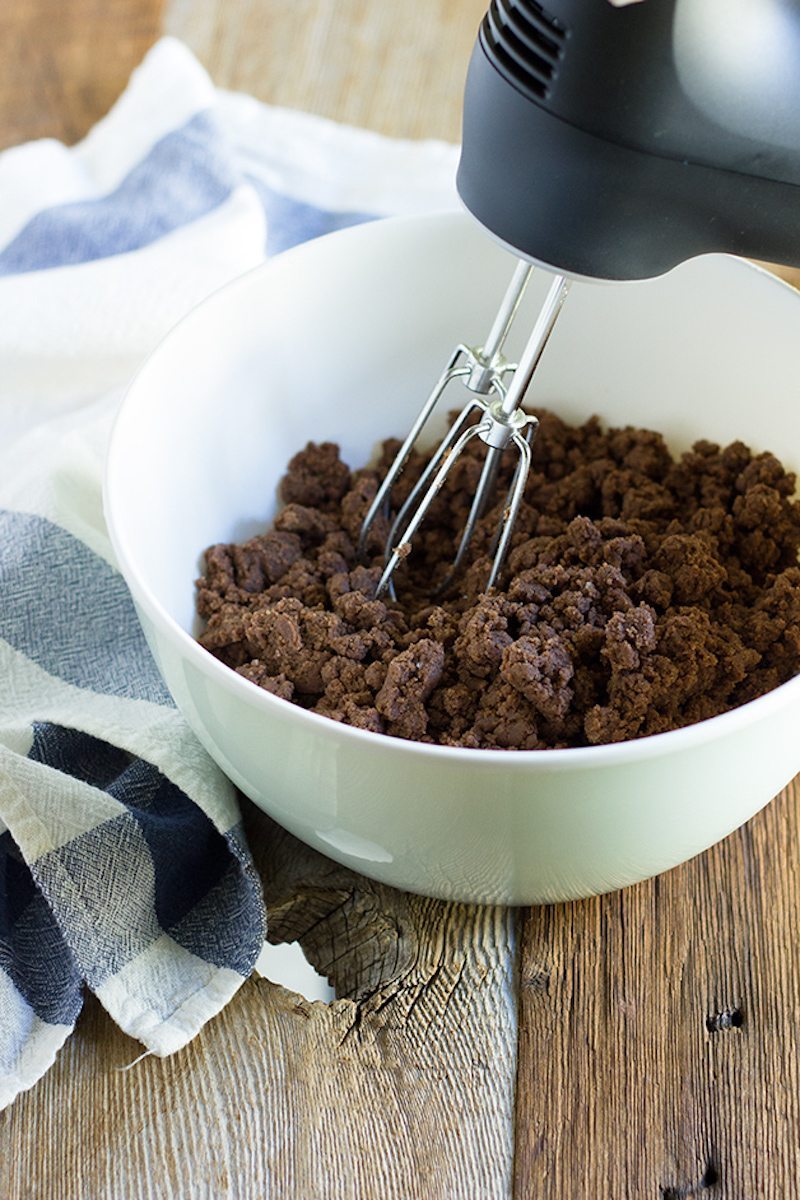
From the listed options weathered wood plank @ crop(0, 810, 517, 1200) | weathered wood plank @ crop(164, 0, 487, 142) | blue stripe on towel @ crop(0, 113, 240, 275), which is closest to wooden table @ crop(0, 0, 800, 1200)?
weathered wood plank @ crop(0, 810, 517, 1200)

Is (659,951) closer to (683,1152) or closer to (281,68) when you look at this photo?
(683,1152)

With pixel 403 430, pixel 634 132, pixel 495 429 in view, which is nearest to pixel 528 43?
pixel 634 132

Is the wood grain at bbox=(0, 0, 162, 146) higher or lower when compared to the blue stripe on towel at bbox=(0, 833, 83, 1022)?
higher

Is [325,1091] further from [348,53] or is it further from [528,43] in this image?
[348,53]

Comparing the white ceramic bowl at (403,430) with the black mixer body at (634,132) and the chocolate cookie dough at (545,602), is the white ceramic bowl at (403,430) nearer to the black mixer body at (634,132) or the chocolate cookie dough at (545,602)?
the chocolate cookie dough at (545,602)

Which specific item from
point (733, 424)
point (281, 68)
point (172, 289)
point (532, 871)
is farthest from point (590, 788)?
point (281, 68)

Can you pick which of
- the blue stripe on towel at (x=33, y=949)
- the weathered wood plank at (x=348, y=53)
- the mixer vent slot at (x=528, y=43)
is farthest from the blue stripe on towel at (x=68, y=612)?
the weathered wood plank at (x=348, y=53)

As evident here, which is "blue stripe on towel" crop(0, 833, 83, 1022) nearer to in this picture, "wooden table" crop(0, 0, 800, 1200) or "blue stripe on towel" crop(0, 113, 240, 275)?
"wooden table" crop(0, 0, 800, 1200)
